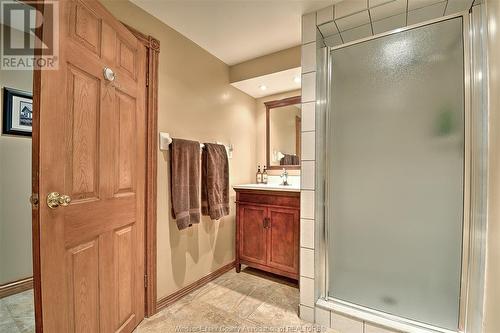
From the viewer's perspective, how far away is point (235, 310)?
5.72 ft

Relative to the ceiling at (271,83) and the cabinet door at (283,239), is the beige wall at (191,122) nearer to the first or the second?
the ceiling at (271,83)

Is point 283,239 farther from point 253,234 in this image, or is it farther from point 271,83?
point 271,83

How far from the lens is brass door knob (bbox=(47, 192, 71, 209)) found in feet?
3.16

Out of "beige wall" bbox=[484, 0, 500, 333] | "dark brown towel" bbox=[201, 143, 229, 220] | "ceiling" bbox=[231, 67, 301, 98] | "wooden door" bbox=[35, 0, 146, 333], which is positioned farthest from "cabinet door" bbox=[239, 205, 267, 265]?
"beige wall" bbox=[484, 0, 500, 333]

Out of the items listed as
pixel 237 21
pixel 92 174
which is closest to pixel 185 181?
pixel 92 174

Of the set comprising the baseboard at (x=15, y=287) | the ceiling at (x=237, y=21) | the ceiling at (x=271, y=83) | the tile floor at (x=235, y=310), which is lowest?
the tile floor at (x=235, y=310)

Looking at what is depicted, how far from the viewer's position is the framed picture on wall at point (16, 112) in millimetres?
1897

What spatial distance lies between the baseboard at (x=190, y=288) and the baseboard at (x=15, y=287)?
1.25m

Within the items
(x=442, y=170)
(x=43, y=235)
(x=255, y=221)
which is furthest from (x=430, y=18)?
(x=43, y=235)

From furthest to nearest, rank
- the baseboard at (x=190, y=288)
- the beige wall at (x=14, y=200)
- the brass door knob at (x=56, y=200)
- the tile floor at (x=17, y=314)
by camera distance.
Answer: the beige wall at (x=14, y=200), the baseboard at (x=190, y=288), the tile floor at (x=17, y=314), the brass door knob at (x=56, y=200)

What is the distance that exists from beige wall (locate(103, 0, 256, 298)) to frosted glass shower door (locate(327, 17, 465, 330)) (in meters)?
1.16

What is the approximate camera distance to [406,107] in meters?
1.43

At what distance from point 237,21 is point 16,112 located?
6.65 feet

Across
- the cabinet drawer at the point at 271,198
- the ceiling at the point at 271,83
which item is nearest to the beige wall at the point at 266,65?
the ceiling at the point at 271,83
